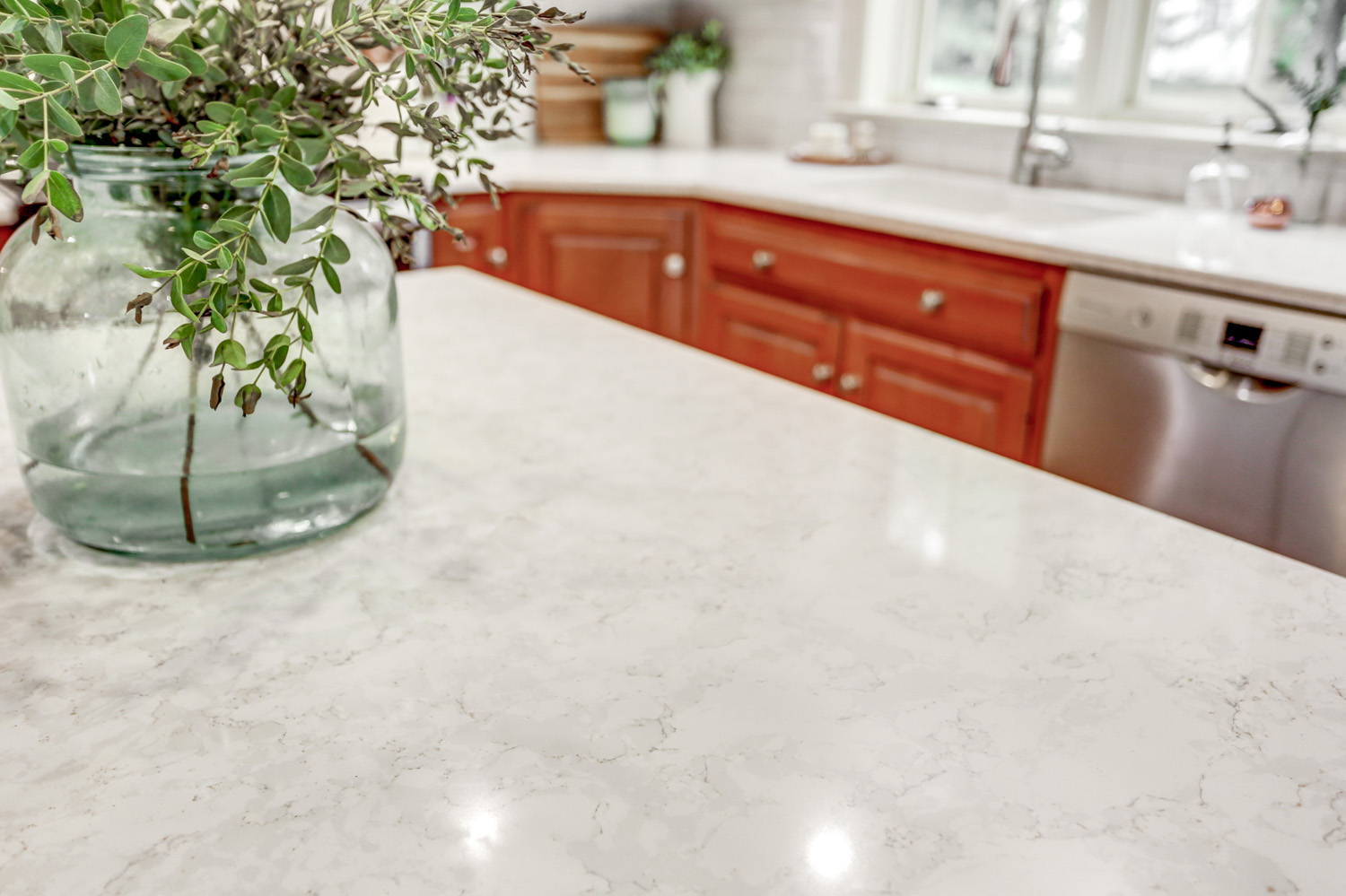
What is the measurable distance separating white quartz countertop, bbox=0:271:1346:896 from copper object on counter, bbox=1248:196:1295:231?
1637 millimetres

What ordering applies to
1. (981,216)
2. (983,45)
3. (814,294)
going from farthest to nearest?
(983,45), (814,294), (981,216)

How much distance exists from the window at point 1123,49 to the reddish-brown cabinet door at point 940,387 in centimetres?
79

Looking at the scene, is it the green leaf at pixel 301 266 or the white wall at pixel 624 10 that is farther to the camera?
the white wall at pixel 624 10

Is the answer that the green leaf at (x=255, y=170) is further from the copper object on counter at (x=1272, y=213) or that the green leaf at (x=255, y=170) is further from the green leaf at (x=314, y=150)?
the copper object on counter at (x=1272, y=213)

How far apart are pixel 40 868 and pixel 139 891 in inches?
2.0

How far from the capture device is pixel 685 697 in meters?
0.60

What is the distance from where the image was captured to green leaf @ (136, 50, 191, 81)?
0.54 metres

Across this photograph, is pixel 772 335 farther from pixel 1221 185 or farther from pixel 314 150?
pixel 314 150

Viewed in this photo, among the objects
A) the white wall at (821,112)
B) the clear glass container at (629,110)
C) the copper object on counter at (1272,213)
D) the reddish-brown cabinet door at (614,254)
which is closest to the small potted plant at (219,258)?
the copper object on counter at (1272,213)

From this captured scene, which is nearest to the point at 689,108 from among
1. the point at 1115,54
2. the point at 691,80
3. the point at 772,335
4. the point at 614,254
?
the point at 691,80

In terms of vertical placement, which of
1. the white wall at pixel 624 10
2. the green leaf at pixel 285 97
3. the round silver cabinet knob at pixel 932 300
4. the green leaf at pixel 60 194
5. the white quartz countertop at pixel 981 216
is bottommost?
the round silver cabinet knob at pixel 932 300

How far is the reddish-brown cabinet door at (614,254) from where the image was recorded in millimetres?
2826

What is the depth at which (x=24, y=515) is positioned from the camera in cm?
80

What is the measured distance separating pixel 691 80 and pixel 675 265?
101 centimetres
